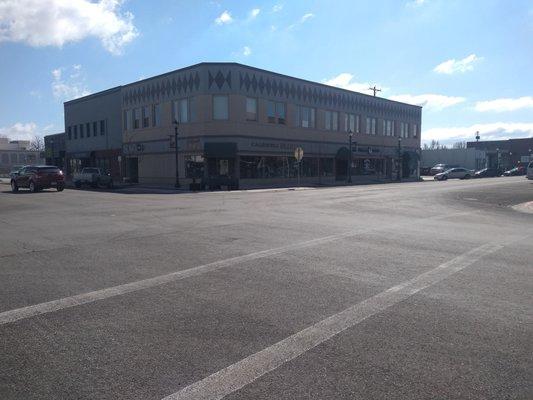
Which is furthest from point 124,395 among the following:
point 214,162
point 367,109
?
point 367,109

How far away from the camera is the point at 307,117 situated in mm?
47125

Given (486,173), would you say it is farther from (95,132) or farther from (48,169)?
(48,169)

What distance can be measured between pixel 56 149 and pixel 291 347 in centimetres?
6958

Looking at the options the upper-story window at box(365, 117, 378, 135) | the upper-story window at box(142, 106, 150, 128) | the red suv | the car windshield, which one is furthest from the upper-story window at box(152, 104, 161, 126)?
the upper-story window at box(365, 117, 378, 135)

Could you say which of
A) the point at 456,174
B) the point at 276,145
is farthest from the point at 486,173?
the point at 276,145

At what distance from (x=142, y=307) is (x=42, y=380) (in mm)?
1891

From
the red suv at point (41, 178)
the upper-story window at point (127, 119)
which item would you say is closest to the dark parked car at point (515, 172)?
the upper-story window at point (127, 119)

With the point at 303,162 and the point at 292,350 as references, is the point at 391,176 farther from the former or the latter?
the point at 292,350

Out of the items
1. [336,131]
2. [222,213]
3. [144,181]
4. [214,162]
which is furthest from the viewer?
[336,131]

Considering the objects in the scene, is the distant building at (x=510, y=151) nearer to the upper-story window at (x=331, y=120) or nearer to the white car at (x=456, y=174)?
the white car at (x=456, y=174)

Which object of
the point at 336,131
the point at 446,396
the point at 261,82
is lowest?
the point at 446,396

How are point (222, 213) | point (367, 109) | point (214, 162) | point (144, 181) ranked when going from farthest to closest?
1. point (367, 109)
2. point (144, 181)
3. point (214, 162)
4. point (222, 213)

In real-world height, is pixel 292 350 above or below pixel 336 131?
below

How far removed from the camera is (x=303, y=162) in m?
46.9
